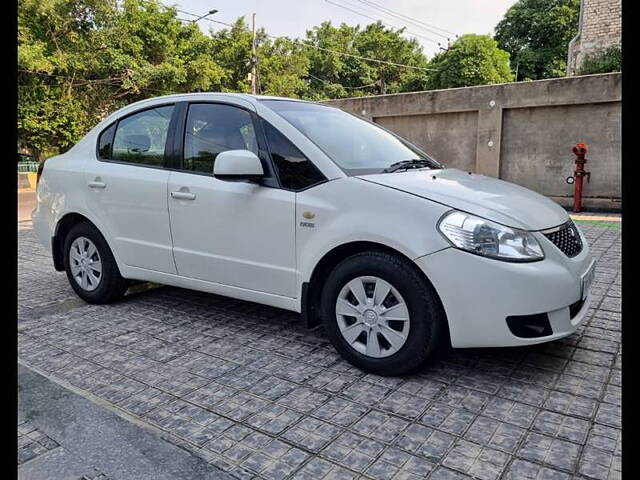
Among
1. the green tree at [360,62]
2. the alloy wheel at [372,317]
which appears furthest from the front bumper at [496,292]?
the green tree at [360,62]

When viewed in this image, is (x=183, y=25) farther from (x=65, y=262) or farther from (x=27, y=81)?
(x=65, y=262)

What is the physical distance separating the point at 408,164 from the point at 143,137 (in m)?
2.19

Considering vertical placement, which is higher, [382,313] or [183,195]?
[183,195]

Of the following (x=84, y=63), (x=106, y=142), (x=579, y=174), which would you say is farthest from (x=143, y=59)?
(x=106, y=142)

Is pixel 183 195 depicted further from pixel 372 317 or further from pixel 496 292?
pixel 496 292

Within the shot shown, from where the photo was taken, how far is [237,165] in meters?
3.19

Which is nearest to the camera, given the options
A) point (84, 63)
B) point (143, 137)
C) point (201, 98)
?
point (201, 98)

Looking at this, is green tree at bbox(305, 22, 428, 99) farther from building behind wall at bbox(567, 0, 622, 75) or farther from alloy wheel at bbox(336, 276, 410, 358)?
alloy wheel at bbox(336, 276, 410, 358)

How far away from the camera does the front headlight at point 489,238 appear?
2.65m

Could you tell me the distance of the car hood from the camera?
2787mm

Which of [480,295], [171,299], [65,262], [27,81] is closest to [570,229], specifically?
[480,295]

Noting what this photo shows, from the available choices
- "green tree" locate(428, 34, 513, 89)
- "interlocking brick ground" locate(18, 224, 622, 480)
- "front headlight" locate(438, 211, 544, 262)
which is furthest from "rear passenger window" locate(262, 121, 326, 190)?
"green tree" locate(428, 34, 513, 89)

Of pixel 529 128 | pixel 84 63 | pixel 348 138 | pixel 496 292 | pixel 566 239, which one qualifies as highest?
pixel 84 63
